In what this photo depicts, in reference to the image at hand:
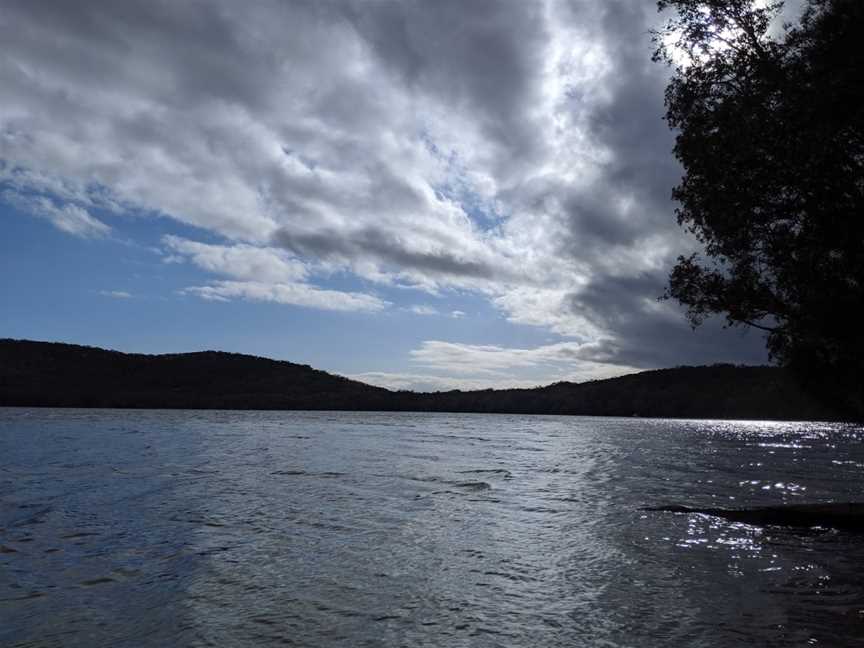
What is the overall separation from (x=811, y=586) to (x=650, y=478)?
23.4 meters

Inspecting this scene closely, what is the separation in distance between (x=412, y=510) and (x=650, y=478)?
1880 centimetres

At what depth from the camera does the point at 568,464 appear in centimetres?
4338

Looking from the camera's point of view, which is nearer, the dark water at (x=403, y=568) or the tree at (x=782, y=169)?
the dark water at (x=403, y=568)

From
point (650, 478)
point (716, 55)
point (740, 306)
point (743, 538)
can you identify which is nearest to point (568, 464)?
point (650, 478)

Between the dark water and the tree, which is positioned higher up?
the tree

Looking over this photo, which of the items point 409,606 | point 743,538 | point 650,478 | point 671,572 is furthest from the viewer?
point 650,478

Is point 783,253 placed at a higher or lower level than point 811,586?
higher

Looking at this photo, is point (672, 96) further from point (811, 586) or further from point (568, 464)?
point (568, 464)

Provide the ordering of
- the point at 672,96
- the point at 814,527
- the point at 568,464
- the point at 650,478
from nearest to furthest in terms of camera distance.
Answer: the point at 814,527
the point at 672,96
the point at 650,478
the point at 568,464

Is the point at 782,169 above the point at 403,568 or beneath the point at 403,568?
above

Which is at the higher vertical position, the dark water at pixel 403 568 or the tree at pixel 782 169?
the tree at pixel 782 169

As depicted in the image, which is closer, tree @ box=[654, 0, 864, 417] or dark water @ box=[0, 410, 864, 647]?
dark water @ box=[0, 410, 864, 647]

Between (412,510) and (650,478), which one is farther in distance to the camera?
(650,478)

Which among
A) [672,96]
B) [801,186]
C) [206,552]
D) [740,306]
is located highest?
[672,96]
